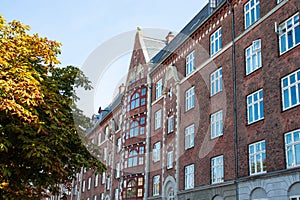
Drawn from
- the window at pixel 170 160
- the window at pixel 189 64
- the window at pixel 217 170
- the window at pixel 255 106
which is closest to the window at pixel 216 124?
the window at pixel 217 170

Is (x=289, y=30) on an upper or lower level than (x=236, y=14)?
lower

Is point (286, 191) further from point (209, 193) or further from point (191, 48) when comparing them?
point (191, 48)

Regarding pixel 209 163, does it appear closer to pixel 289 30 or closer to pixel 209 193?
pixel 209 193

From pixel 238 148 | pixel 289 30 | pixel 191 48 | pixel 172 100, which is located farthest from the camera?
pixel 172 100

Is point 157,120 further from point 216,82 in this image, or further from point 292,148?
point 292,148

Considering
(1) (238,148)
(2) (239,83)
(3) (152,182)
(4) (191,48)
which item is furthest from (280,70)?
(3) (152,182)

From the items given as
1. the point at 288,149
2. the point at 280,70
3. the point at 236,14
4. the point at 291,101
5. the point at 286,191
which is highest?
the point at 236,14

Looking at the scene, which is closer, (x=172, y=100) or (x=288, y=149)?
(x=288, y=149)

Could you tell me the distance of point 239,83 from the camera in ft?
76.2

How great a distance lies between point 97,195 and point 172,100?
2414 centimetres

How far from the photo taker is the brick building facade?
63.1 ft

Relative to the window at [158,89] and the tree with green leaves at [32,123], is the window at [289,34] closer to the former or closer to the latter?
the tree with green leaves at [32,123]

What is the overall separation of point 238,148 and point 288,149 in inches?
164

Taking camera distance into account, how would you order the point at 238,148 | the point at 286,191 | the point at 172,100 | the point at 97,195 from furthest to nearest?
the point at 97,195
the point at 172,100
the point at 238,148
the point at 286,191
